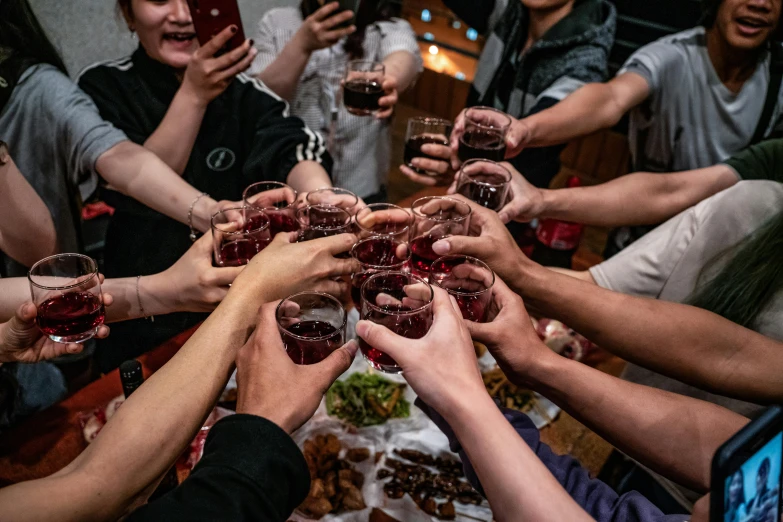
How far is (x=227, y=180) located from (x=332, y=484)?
151cm

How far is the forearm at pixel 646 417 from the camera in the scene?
121 centimetres

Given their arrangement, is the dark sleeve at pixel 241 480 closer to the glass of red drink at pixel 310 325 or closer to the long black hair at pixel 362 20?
the glass of red drink at pixel 310 325

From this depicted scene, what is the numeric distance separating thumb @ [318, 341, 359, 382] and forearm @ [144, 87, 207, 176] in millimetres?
1449

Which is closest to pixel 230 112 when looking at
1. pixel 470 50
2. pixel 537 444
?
pixel 537 444

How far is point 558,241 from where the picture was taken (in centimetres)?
273

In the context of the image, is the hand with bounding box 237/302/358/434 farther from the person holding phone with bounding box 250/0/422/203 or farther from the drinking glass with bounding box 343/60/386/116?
the person holding phone with bounding box 250/0/422/203

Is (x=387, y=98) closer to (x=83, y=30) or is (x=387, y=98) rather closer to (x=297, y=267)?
(x=297, y=267)

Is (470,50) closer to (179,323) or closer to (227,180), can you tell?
(227,180)

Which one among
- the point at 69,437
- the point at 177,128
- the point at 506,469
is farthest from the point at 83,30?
the point at 506,469

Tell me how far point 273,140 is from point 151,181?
1.77ft

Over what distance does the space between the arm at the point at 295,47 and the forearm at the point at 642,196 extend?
1381 millimetres

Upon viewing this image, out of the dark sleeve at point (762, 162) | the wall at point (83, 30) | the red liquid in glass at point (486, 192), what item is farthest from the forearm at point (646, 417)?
the wall at point (83, 30)

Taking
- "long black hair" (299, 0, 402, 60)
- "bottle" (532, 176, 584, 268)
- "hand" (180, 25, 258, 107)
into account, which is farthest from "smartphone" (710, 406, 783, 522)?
"long black hair" (299, 0, 402, 60)

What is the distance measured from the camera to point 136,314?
1.79 metres
